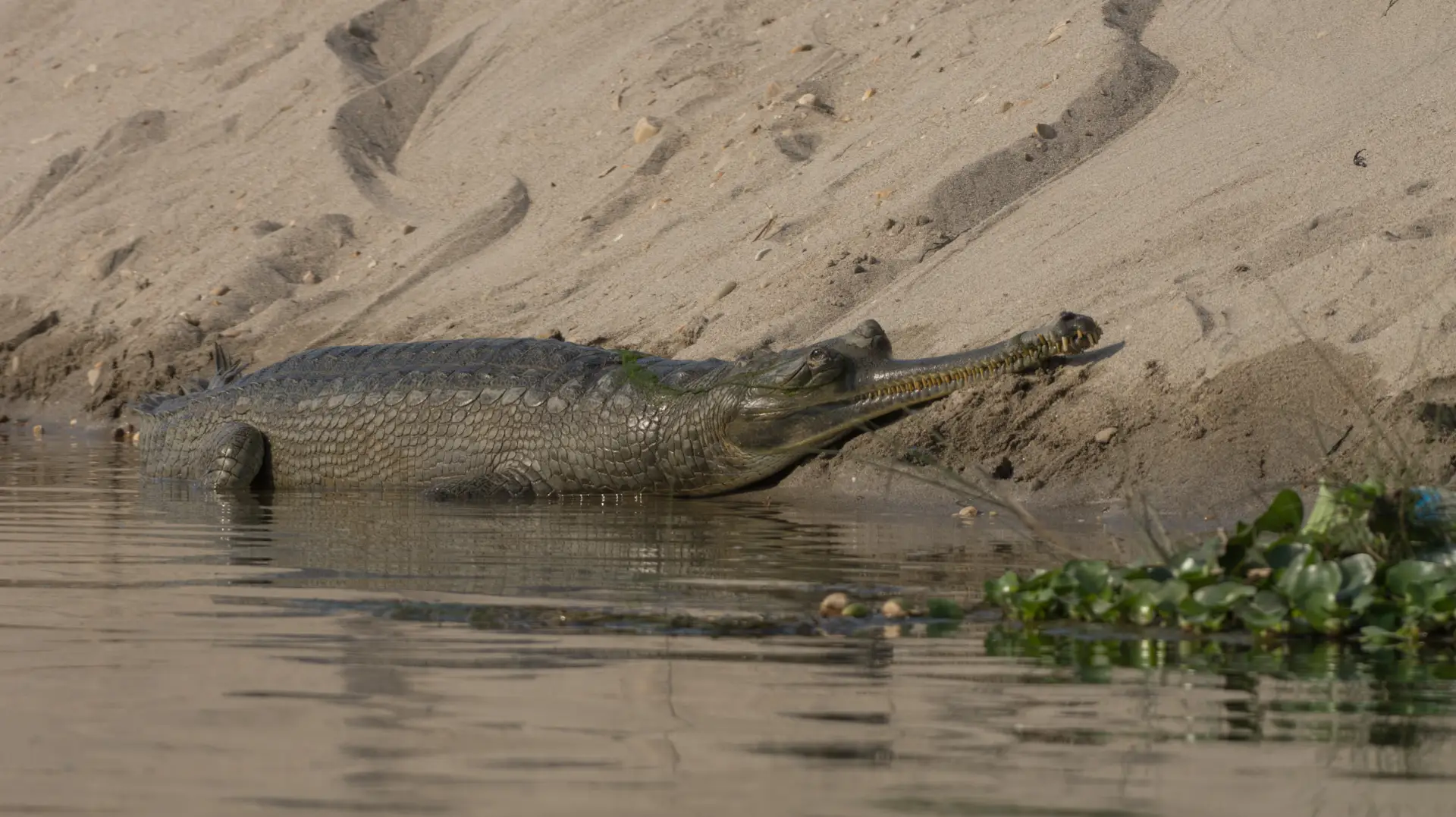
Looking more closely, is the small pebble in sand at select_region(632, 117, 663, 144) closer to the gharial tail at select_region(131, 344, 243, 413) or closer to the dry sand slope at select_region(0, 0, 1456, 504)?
the dry sand slope at select_region(0, 0, 1456, 504)

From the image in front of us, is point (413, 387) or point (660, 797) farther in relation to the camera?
point (413, 387)

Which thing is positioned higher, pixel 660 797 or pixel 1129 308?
pixel 1129 308

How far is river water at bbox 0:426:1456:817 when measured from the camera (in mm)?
3066

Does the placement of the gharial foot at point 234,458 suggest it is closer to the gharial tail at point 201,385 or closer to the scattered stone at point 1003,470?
the gharial tail at point 201,385

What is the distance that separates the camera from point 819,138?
1339 centimetres

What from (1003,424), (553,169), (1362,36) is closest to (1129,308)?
(1003,424)

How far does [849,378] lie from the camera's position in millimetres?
9000

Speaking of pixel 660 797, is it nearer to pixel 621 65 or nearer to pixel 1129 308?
pixel 1129 308

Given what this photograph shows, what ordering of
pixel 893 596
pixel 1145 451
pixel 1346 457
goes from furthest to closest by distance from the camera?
pixel 1145 451 → pixel 1346 457 → pixel 893 596

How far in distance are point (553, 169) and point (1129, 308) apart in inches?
280

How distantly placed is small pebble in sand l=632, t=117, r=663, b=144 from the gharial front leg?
15.2 feet

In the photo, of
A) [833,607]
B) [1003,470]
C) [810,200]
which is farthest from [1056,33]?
[833,607]

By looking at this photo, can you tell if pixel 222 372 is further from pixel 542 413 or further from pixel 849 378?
pixel 849 378

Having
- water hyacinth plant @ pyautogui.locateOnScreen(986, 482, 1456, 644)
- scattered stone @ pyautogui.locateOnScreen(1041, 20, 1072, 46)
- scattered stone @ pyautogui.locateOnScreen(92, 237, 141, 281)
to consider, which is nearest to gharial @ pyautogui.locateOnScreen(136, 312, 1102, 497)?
water hyacinth plant @ pyautogui.locateOnScreen(986, 482, 1456, 644)
